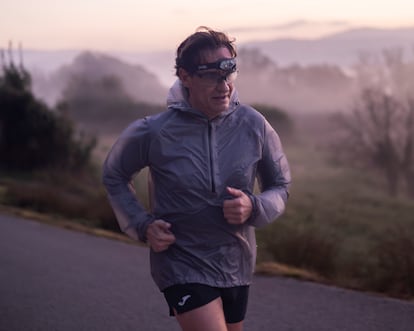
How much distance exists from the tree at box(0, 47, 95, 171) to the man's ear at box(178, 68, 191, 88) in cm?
2591

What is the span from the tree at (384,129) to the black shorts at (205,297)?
38.8 metres

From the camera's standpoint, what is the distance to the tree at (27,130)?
28797 mm

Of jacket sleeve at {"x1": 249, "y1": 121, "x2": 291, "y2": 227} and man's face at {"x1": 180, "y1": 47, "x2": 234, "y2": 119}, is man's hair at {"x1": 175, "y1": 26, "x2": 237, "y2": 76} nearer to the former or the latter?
man's face at {"x1": 180, "y1": 47, "x2": 234, "y2": 119}

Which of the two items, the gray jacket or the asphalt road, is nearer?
the gray jacket

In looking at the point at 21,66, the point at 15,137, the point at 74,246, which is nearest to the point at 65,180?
the point at 15,137

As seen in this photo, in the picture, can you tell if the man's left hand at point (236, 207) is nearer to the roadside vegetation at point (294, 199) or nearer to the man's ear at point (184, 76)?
the man's ear at point (184, 76)

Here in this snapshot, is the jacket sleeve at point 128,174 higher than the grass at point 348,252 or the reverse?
higher

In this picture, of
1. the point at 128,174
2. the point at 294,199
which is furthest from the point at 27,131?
the point at 128,174

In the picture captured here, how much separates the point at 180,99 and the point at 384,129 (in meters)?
39.7

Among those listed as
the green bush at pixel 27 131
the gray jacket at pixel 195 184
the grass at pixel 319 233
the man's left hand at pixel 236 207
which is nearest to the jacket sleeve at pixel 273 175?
the gray jacket at pixel 195 184

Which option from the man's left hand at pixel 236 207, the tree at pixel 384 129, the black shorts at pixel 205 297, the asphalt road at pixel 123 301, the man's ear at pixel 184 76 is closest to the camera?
the man's left hand at pixel 236 207

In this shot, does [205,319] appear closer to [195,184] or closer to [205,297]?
[205,297]

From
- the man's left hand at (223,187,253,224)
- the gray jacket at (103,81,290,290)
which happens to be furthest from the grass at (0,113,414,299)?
the man's left hand at (223,187,253,224)

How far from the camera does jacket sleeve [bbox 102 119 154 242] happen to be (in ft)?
10.9
